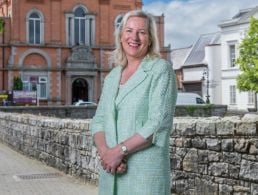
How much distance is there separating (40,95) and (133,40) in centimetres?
4939

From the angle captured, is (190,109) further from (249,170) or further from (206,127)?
(249,170)

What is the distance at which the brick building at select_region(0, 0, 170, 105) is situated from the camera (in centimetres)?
5238

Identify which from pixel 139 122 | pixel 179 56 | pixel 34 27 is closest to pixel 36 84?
pixel 34 27

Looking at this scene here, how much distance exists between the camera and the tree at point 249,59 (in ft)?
132

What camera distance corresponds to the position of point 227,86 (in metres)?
53.3

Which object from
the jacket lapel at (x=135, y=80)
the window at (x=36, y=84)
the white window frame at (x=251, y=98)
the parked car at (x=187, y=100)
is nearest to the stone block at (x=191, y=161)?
the jacket lapel at (x=135, y=80)

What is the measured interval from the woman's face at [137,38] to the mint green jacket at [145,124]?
0.13m

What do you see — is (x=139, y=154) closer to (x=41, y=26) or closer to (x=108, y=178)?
(x=108, y=178)

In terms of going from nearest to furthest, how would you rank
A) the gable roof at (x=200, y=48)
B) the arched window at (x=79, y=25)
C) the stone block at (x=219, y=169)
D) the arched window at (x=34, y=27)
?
the stone block at (x=219, y=169) < the arched window at (x=34, y=27) < the arched window at (x=79, y=25) < the gable roof at (x=200, y=48)

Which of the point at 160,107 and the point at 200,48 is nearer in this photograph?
the point at 160,107

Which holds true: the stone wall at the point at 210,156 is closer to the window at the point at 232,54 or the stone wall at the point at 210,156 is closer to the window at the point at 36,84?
the window at the point at 36,84

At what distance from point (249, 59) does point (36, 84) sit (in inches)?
872

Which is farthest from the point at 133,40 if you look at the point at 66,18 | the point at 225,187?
the point at 66,18

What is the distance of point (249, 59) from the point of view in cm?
4097
